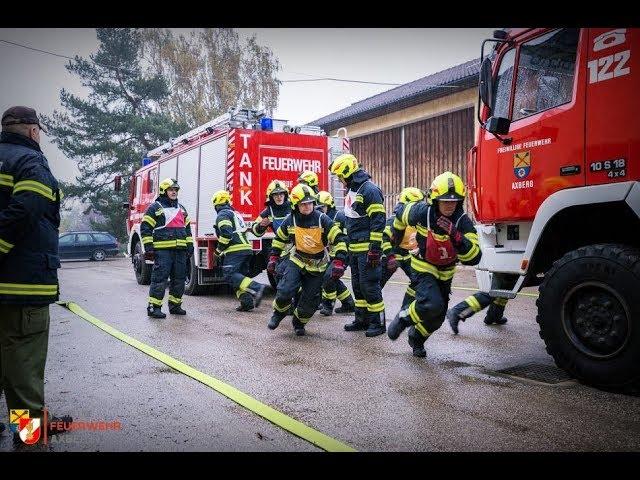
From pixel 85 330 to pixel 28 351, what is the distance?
380cm

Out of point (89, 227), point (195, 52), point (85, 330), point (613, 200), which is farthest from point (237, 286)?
point (89, 227)

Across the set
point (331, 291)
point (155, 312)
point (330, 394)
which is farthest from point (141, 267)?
point (330, 394)

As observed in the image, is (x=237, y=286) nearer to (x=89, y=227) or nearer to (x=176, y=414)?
(x=176, y=414)

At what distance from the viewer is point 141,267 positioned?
12.2 metres

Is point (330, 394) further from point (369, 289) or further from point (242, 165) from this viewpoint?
point (242, 165)

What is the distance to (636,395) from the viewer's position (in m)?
3.89

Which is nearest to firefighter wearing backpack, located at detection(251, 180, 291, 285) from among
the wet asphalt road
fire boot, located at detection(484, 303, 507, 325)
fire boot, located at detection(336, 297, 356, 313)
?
fire boot, located at detection(336, 297, 356, 313)

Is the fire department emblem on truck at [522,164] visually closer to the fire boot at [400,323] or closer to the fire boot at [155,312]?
the fire boot at [400,323]

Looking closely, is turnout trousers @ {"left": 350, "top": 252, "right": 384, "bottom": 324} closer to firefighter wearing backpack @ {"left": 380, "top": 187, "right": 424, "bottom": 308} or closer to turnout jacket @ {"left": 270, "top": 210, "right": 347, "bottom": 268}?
turnout jacket @ {"left": 270, "top": 210, "right": 347, "bottom": 268}

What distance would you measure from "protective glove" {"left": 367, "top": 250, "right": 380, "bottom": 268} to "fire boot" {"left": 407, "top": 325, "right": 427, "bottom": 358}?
112cm

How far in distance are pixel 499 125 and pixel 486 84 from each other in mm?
472

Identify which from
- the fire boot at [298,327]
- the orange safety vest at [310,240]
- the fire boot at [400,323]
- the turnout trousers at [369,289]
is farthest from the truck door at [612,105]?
the fire boot at [298,327]

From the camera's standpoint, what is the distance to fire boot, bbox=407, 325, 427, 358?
16.9ft

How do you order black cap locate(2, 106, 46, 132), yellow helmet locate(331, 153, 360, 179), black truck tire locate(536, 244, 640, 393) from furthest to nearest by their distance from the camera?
yellow helmet locate(331, 153, 360, 179) < black truck tire locate(536, 244, 640, 393) < black cap locate(2, 106, 46, 132)
